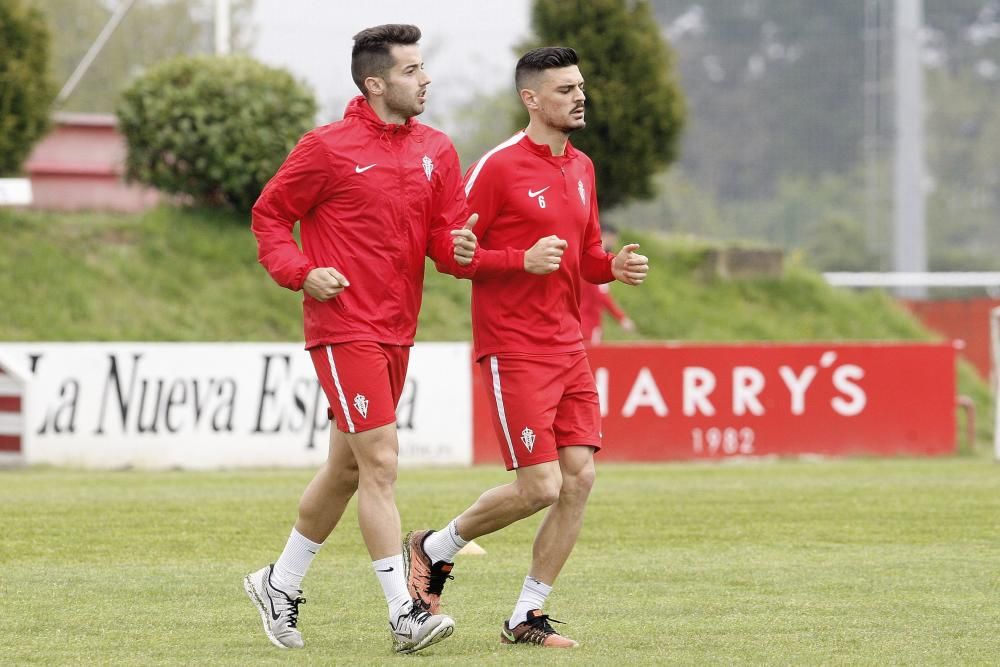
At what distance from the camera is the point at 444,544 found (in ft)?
22.3

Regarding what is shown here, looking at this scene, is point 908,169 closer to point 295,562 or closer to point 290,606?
point 295,562

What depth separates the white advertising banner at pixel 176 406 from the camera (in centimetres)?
1616

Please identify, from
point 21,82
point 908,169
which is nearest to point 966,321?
point 908,169

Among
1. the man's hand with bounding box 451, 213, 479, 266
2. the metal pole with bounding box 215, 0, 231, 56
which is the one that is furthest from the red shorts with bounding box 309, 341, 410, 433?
the metal pole with bounding box 215, 0, 231, 56

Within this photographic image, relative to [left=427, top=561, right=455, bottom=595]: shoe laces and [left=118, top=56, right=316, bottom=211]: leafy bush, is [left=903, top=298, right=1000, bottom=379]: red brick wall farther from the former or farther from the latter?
[left=427, top=561, right=455, bottom=595]: shoe laces

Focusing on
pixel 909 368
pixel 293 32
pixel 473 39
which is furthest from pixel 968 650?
pixel 473 39

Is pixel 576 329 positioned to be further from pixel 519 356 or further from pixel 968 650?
pixel 968 650

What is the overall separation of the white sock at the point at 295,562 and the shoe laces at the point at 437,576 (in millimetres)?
499

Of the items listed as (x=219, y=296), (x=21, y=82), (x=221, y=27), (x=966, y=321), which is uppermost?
(x=221, y=27)

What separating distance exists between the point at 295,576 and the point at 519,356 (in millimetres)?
1207

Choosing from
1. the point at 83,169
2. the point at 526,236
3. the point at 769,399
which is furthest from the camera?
the point at 83,169

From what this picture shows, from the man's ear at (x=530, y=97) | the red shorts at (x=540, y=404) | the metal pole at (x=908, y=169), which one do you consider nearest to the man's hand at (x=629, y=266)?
the red shorts at (x=540, y=404)

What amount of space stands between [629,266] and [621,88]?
16.6 m

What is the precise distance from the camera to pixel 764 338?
23375 millimetres
